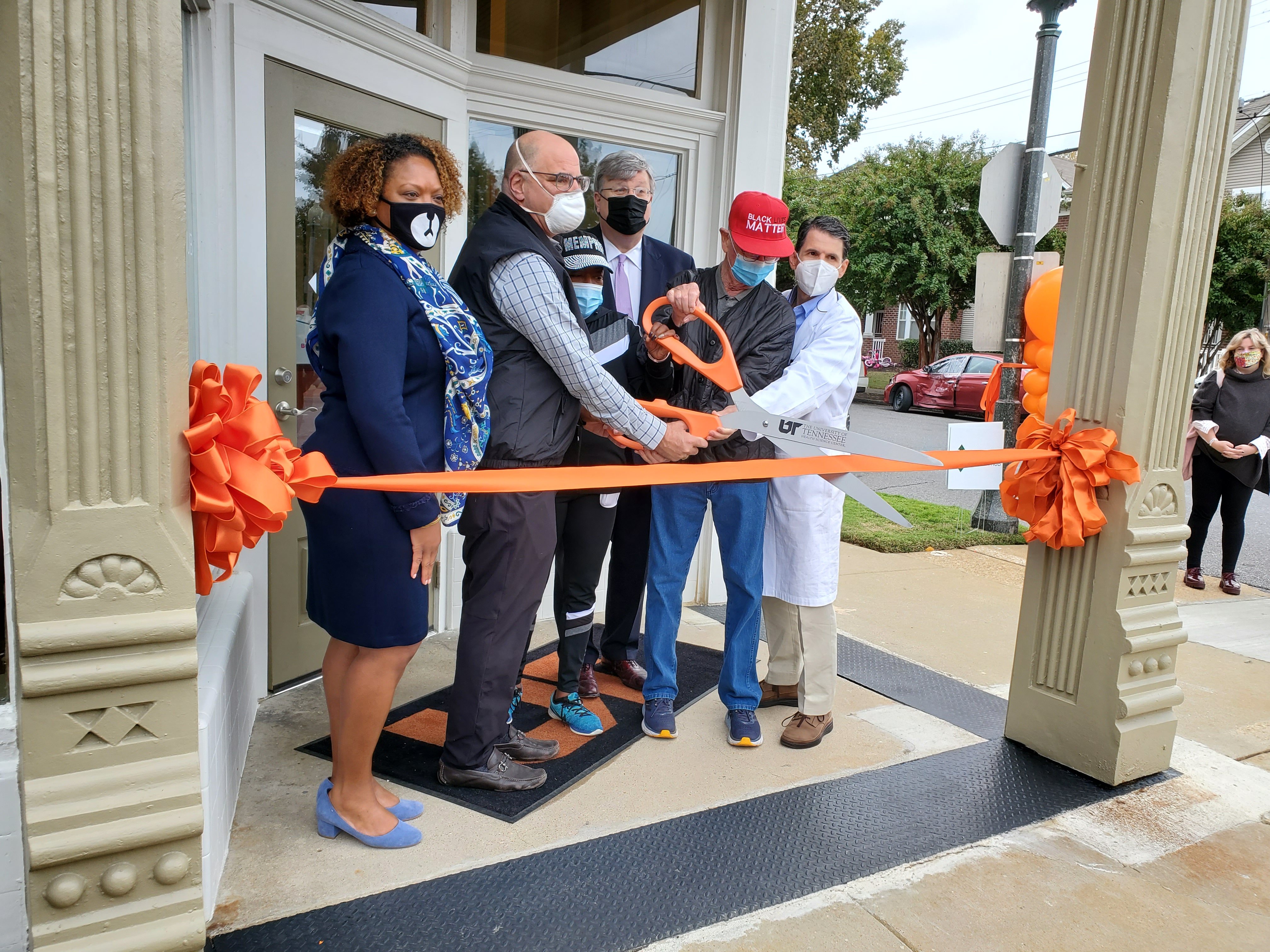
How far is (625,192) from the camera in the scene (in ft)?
10.7

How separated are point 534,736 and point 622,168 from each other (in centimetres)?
211

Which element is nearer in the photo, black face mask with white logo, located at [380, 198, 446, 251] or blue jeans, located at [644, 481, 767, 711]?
black face mask with white logo, located at [380, 198, 446, 251]

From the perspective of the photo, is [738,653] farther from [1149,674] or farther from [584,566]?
[1149,674]

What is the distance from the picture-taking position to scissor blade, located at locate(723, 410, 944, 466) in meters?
2.78

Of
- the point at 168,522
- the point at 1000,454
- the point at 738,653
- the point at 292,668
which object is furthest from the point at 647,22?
the point at 168,522

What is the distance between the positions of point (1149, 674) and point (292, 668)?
3256mm

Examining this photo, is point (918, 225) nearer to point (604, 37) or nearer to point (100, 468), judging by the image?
point (604, 37)

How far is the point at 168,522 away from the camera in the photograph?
1.65 m

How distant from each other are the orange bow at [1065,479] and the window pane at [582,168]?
193 cm

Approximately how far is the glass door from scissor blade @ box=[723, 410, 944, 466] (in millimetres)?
1590

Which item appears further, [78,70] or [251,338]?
[251,338]

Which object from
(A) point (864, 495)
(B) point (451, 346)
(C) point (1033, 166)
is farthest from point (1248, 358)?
(B) point (451, 346)

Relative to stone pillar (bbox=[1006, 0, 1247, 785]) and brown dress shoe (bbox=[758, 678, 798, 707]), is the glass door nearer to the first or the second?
brown dress shoe (bbox=[758, 678, 798, 707])

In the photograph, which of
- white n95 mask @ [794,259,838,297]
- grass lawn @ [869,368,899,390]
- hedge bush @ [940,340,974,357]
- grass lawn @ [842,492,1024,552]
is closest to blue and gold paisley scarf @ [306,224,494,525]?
white n95 mask @ [794,259,838,297]
